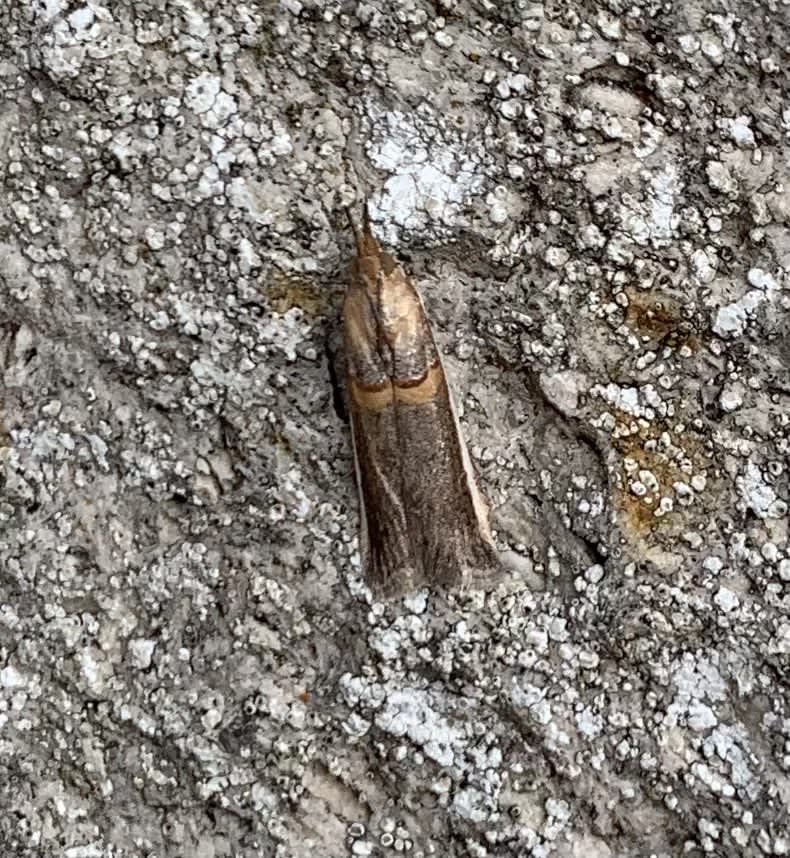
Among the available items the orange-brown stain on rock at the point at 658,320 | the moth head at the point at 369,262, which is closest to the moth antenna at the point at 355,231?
the moth head at the point at 369,262

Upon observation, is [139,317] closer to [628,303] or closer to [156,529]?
[156,529]

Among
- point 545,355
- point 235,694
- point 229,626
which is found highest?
point 545,355

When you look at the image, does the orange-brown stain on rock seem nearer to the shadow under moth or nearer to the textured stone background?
the textured stone background

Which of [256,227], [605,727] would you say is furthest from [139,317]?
[605,727]

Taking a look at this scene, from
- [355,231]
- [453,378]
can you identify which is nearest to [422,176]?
[355,231]

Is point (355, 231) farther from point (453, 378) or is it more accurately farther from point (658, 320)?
point (658, 320)

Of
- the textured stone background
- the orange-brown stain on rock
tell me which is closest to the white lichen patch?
the textured stone background
